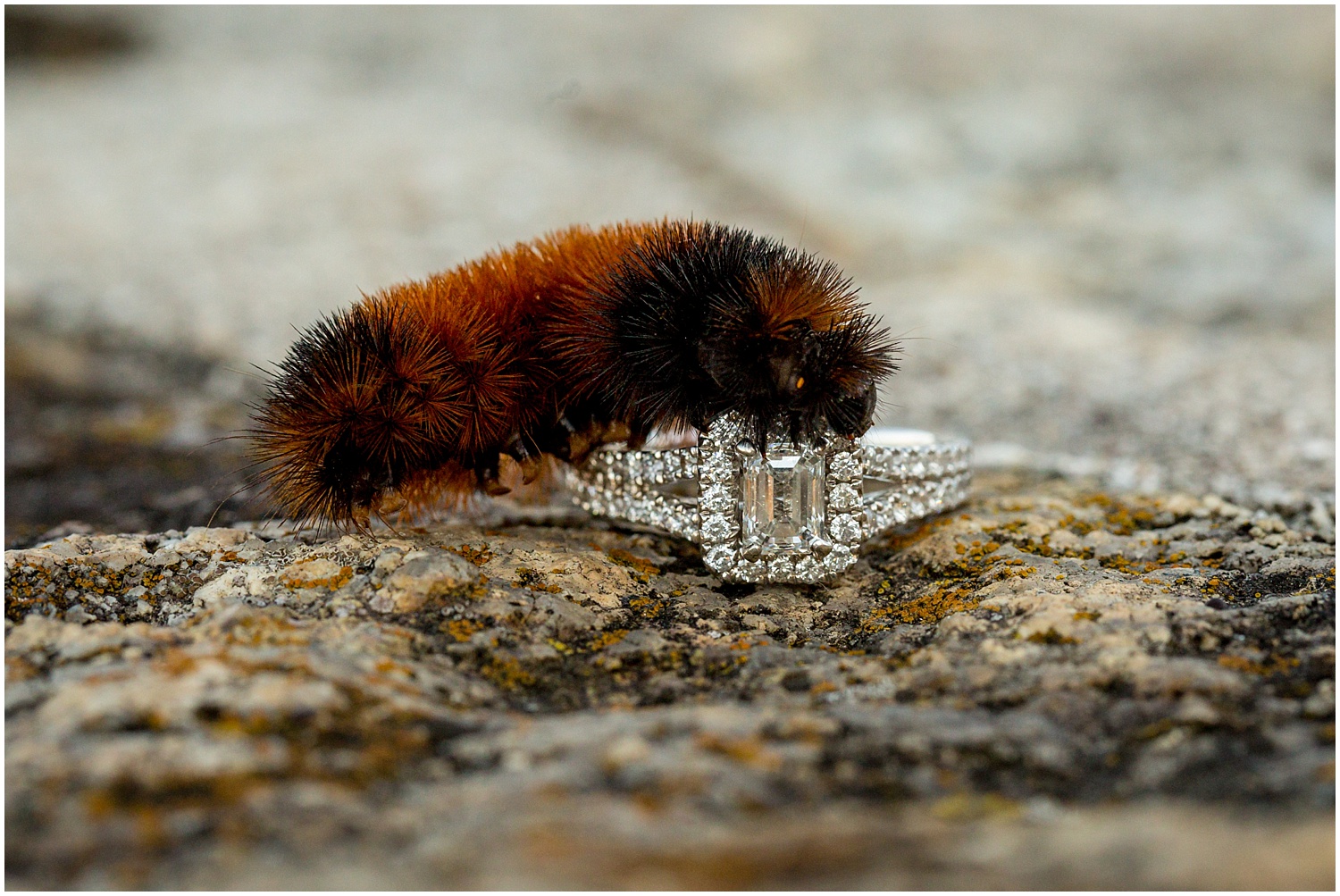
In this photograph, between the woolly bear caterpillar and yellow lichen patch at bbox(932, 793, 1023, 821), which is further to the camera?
the woolly bear caterpillar

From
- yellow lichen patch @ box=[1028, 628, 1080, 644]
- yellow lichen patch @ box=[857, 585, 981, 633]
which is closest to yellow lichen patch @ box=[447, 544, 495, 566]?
yellow lichen patch @ box=[857, 585, 981, 633]

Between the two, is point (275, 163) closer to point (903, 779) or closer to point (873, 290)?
point (873, 290)

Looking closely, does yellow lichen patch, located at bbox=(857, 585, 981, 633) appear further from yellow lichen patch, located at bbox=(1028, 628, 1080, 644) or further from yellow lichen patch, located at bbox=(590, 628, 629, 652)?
yellow lichen patch, located at bbox=(590, 628, 629, 652)

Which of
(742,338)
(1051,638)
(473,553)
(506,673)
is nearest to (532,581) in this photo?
(473,553)

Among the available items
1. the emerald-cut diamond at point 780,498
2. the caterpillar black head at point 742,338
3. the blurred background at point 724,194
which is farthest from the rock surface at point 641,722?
the blurred background at point 724,194

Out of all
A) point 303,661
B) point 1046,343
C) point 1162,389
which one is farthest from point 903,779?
point 1046,343

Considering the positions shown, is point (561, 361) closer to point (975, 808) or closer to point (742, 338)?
point (742, 338)
